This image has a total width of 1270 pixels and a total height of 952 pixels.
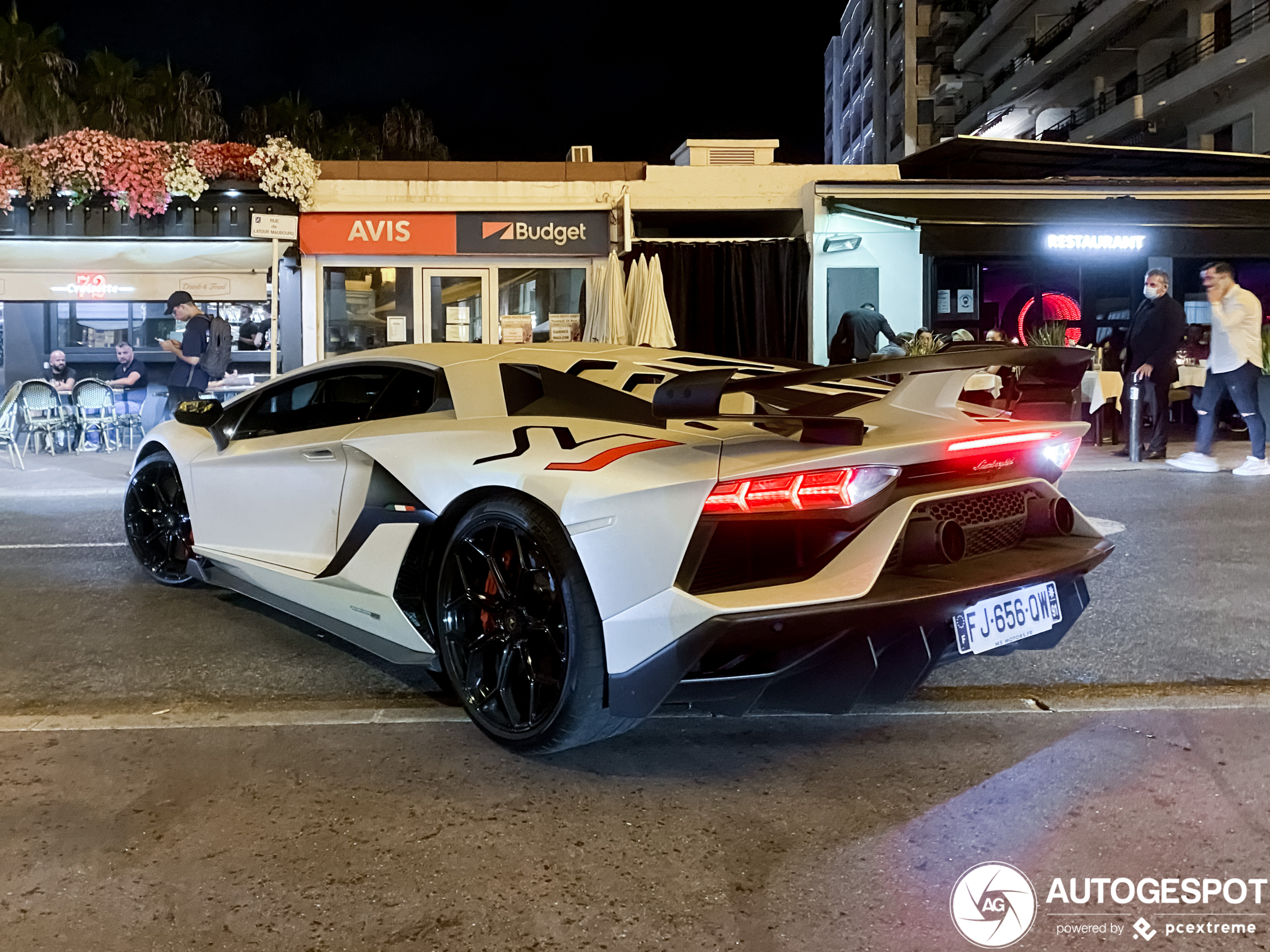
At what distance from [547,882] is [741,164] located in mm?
13023

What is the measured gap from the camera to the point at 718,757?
3348mm

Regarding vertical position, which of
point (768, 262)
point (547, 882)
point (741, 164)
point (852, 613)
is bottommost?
point (547, 882)

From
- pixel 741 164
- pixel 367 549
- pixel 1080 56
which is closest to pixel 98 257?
pixel 741 164

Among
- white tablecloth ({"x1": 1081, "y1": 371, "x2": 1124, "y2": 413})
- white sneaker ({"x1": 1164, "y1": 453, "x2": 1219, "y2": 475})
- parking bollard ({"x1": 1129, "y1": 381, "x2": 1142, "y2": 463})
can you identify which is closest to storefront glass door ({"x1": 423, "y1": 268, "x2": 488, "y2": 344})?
white tablecloth ({"x1": 1081, "y1": 371, "x2": 1124, "y2": 413})

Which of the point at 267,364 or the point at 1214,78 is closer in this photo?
the point at 267,364

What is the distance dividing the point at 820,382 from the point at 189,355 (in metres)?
8.91

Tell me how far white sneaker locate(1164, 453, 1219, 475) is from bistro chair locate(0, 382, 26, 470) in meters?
12.0

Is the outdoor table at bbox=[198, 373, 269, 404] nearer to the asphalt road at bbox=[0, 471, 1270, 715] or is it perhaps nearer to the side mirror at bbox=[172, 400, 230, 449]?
the asphalt road at bbox=[0, 471, 1270, 715]

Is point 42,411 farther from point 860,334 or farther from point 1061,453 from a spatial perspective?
point 1061,453

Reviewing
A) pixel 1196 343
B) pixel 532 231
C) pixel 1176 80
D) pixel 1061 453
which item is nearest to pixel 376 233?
pixel 532 231

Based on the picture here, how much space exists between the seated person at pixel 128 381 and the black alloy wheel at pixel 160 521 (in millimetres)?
8773

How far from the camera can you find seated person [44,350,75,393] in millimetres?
13797

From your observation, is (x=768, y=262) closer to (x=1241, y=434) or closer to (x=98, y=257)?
(x=1241, y=434)

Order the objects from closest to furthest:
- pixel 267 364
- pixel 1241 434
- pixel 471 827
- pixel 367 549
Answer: pixel 471 827 < pixel 367 549 < pixel 1241 434 < pixel 267 364
